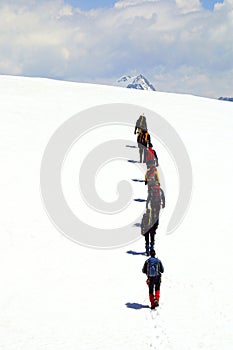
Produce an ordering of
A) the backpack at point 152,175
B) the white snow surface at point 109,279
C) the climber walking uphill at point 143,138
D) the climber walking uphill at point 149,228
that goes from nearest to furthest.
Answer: the white snow surface at point 109,279 < the climber walking uphill at point 149,228 < the backpack at point 152,175 < the climber walking uphill at point 143,138

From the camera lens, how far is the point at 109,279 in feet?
37.9

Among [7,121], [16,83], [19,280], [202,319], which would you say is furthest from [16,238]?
[16,83]

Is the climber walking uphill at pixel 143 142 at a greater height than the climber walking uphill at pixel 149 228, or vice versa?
the climber walking uphill at pixel 143 142

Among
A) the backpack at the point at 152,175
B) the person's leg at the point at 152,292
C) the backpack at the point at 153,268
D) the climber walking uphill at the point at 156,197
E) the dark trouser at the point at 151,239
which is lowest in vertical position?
the person's leg at the point at 152,292


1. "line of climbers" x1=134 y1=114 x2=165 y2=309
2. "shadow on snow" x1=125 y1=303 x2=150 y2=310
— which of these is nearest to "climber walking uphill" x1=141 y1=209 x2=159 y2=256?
"line of climbers" x1=134 y1=114 x2=165 y2=309

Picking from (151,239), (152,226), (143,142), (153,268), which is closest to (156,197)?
(152,226)

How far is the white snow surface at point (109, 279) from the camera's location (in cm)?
916

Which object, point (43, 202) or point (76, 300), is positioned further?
point (43, 202)

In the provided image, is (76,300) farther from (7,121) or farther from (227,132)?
(227,132)

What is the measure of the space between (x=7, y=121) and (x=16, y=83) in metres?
12.0

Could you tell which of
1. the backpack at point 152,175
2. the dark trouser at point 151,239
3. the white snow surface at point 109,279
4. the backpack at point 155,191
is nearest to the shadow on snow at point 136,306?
the white snow surface at point 109,279

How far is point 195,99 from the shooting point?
40688mm

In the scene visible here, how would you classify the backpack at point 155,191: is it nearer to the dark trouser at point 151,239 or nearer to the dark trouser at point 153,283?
the dark trouser at point 151,239

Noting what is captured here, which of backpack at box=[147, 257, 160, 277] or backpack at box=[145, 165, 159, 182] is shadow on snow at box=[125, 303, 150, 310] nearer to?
backpack at box=[147, 257, 160, 277]
